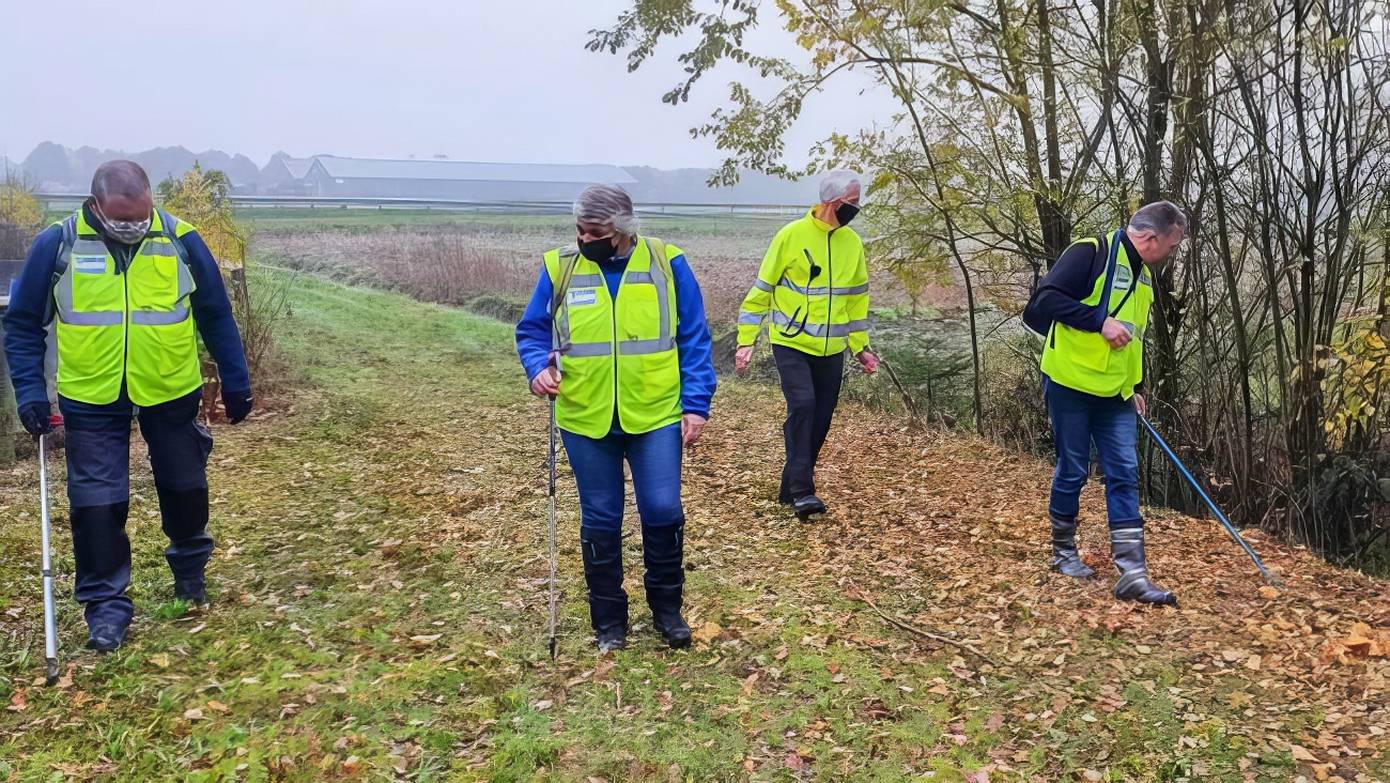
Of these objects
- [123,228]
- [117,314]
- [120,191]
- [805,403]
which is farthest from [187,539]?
[805,403]

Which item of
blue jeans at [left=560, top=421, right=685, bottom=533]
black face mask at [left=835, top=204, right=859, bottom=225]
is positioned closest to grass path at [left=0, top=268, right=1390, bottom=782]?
blue jeans at [left=560, top=421, right=685, bottom=533]

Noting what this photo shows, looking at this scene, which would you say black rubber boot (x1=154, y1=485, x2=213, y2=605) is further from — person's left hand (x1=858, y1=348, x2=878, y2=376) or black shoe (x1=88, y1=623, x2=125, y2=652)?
person's left hand (x1=858, y1=348, x2=878, y2=376)

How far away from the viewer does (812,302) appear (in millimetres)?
6180

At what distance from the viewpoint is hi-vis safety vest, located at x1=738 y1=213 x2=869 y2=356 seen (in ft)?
20.2

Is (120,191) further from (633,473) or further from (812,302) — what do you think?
(812,302)

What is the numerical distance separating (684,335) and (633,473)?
1.96 feet

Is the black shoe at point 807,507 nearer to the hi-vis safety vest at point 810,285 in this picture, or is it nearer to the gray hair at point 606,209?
the hi-vis safety vest at point 810,285

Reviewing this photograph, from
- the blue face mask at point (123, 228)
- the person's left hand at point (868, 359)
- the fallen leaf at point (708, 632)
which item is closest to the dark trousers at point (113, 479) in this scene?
the blue face mask at point (123, 228)

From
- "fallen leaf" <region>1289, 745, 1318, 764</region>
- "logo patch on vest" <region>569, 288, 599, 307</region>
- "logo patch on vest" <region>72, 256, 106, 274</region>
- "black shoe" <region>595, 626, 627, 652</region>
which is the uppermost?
"logo patch on vest" <region>72, 256, 106, 274</region>

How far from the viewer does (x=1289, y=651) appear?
14.5 ft

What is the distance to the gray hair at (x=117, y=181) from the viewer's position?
4.18m

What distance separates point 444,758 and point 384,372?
8.75m

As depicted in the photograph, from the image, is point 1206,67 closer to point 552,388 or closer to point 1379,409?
point 1379,409

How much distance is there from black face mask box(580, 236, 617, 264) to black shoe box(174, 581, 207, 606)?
258 centimetres
